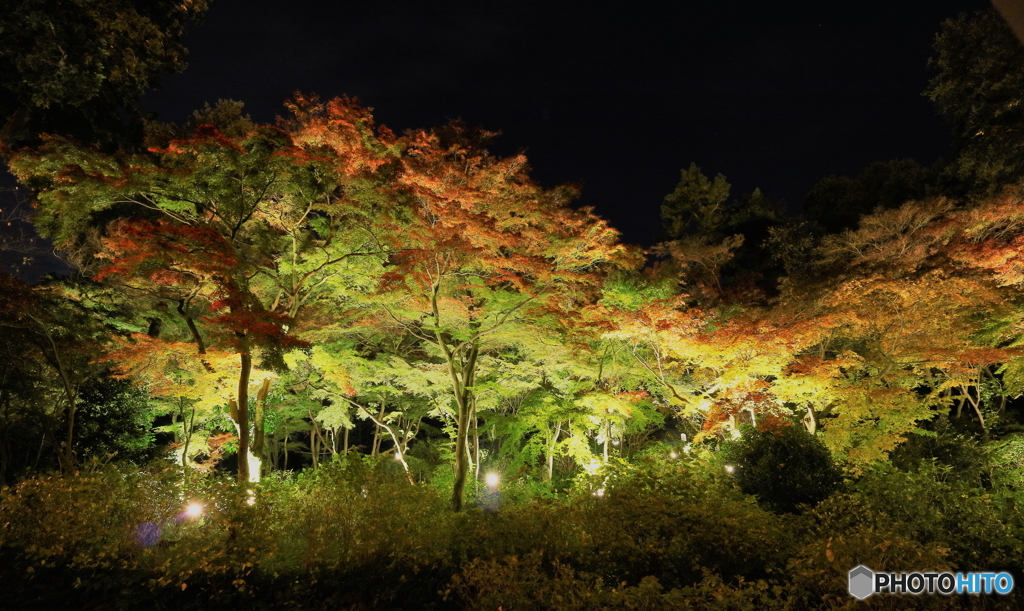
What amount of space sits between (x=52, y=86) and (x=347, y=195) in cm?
400

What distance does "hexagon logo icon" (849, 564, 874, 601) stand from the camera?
143 inches

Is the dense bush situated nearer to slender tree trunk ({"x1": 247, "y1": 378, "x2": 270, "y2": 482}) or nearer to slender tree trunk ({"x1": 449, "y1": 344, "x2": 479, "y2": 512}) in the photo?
slender tree trunk ({"x1": 247, "y1": 378, "x2": 270, "y2": 482})

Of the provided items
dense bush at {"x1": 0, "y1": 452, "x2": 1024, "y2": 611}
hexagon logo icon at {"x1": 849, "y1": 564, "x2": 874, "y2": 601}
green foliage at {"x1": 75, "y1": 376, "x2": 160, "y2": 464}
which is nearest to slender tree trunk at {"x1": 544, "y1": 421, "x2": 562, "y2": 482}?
dense bush at {"x1": 0, "y1": 452, "x2": 1024, "y2": 611}

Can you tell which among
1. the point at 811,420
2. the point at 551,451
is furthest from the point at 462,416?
the point at 811,420

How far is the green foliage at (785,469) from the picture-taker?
6559 mm

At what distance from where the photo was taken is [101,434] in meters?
10.7

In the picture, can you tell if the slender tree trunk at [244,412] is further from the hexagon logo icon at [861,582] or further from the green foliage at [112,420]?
the hexagon logo icon at [861,582]

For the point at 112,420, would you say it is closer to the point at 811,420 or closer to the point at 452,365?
the point at 452,365

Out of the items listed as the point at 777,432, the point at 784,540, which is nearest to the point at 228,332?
the point at 784,540

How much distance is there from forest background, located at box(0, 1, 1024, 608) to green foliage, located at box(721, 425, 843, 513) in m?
0.04

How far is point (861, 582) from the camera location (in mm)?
3705

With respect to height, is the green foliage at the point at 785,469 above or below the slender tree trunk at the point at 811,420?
below

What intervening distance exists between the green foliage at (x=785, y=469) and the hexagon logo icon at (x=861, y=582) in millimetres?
2818

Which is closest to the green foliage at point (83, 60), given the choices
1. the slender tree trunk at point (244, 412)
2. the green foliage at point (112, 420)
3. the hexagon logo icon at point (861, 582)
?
the slender tree trunk at point (244, 412)
